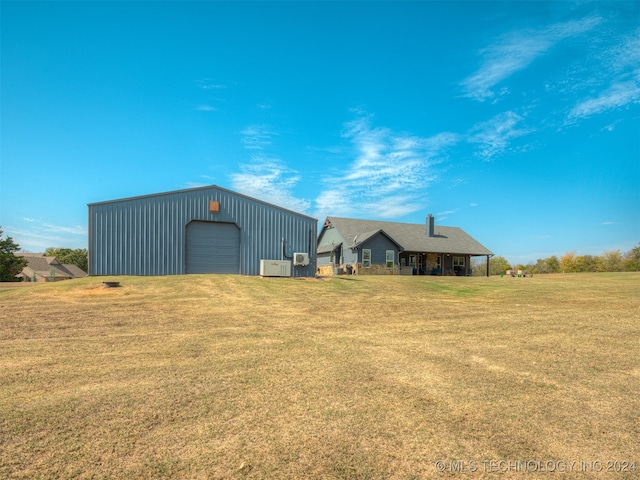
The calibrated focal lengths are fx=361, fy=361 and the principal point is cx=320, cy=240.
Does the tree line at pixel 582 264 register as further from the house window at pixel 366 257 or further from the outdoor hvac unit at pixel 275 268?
the outdoor hvac unit at pixel 275 268

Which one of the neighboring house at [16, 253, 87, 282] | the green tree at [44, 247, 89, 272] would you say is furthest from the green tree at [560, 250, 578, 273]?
the green tree at [44, 247, 89, 272]

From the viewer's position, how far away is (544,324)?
29.0 feet

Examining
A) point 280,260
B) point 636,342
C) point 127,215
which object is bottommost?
point 636,342

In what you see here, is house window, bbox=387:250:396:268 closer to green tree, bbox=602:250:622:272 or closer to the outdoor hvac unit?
the outdoor hvac unit

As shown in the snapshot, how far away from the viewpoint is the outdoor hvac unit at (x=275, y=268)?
69.3 feet

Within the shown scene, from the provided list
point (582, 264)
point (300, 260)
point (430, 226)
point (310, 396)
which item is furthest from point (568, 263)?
point (310, 396)

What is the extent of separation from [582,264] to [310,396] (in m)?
55.2

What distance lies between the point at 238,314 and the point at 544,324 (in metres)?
7.90

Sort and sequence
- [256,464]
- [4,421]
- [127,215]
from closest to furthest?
[256,464]
[4,421]
[127,215]

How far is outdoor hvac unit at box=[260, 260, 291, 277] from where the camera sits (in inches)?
832

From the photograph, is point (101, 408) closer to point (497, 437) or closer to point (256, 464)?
point (256, 464)

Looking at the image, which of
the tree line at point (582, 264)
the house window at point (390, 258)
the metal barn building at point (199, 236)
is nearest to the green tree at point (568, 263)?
the tree line at point (582, 264)

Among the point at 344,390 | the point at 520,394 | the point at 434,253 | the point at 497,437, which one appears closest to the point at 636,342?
the point at 520,394

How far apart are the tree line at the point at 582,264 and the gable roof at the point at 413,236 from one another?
11309mm
